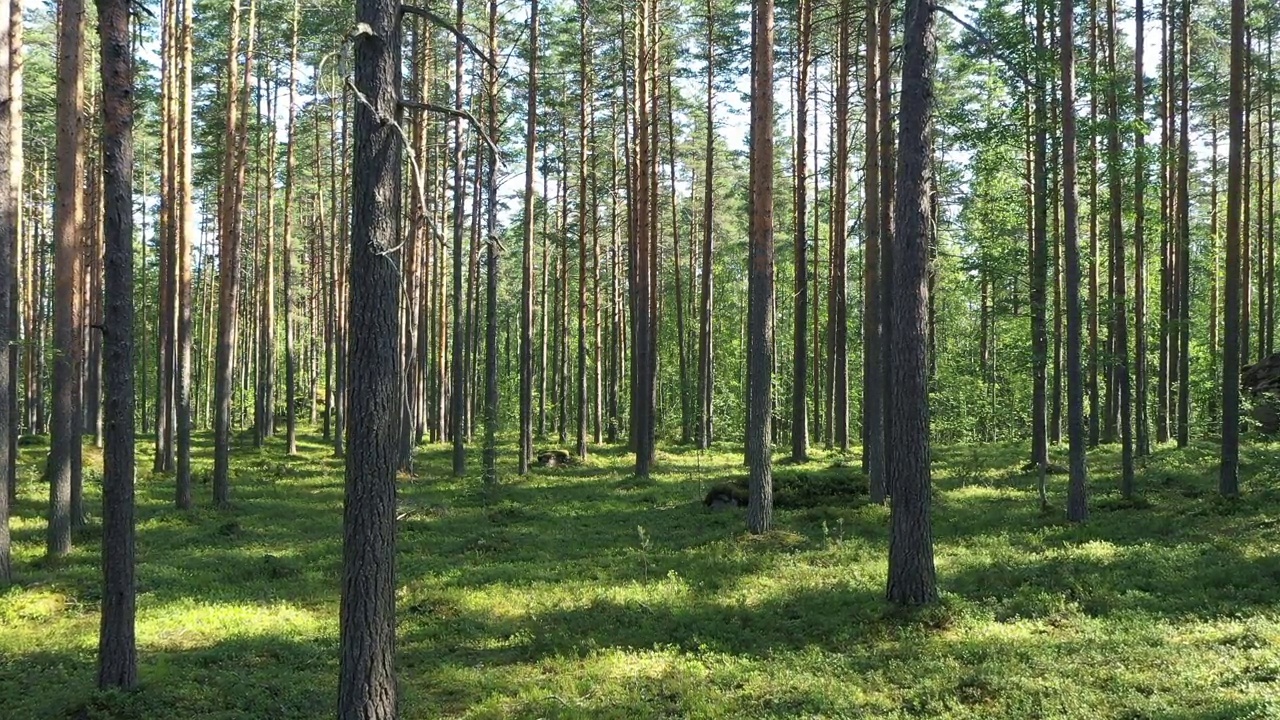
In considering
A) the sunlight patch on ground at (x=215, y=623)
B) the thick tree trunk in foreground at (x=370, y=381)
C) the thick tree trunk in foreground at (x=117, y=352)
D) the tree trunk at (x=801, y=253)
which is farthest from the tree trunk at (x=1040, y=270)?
the thick tree trunk in foreground at (x=117, y=352)

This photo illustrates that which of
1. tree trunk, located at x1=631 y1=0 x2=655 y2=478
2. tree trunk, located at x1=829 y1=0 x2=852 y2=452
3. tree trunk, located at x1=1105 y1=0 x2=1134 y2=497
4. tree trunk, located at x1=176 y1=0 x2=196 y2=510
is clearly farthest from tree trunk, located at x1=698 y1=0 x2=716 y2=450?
tree trunk, located at x1=176 y1=0 x2=196 y2=510

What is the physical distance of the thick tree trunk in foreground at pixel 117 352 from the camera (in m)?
7.30

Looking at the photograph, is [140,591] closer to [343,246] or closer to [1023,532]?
[1023,532]

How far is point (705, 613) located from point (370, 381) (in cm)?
629

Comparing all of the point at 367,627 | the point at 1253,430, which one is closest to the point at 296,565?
the point at 367,627

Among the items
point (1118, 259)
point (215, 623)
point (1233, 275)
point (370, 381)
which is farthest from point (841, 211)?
point (370, 381)

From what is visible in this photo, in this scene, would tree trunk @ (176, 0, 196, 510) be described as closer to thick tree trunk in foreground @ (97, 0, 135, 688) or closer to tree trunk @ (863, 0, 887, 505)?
thick tree trunk in foreground @ (97, 0, 135, 688)

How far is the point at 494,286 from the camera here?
20.5 meters

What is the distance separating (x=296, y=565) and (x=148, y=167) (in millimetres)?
→ 27715

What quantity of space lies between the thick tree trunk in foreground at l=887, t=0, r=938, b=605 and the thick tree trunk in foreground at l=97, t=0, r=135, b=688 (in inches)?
336

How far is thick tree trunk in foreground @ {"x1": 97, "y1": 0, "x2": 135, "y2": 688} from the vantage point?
730cm

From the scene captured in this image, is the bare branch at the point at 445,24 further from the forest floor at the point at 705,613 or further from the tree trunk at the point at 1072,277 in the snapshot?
the tree trunk at the point at 1072,277

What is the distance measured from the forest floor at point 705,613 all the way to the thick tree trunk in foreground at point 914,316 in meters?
0.70

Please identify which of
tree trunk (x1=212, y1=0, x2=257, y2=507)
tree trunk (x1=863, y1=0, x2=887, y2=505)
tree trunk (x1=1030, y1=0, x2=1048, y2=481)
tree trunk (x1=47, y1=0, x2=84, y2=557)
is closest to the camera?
tree trunk (x1=47, y1=0, x2=84, y2=557)
